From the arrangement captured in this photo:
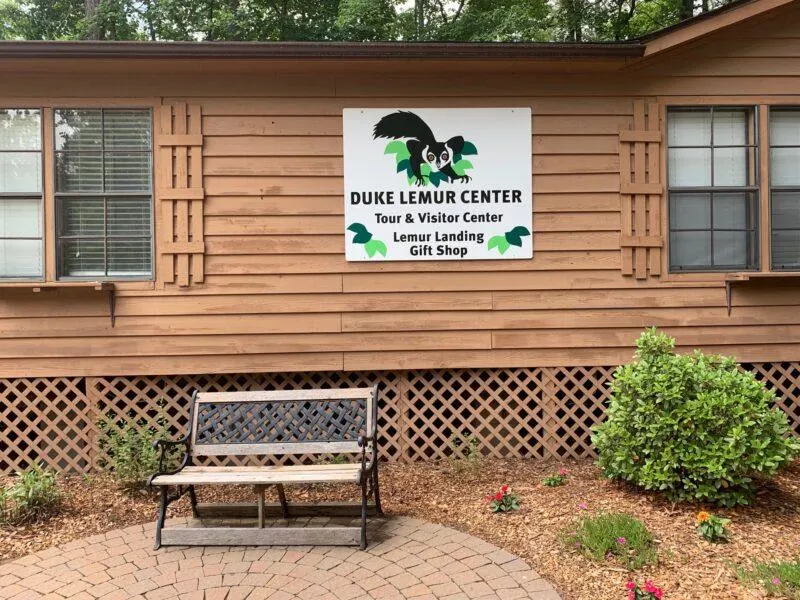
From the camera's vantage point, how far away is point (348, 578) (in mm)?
3217

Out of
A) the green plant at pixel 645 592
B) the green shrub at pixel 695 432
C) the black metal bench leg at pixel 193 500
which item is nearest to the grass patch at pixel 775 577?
the green plant at pixel 645 592

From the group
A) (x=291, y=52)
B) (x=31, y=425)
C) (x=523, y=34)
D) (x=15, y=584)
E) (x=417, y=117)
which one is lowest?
(x=15, y=584)

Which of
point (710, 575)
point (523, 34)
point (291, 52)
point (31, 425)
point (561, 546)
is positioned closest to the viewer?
point (710, 575)

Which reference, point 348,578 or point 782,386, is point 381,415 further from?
point 782,386

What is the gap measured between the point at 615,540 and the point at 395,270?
283cm

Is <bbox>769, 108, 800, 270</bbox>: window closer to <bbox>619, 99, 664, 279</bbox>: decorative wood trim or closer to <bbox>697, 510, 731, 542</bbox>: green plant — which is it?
<bbox>619, 99, 664, 279</bbox>: decorative wood trim

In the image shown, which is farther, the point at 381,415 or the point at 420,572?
the point at 381,415

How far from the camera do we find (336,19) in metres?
13.9

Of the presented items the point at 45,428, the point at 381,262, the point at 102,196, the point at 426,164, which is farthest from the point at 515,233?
the point at 45,428

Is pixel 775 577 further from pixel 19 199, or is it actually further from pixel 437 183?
pixel 19 199

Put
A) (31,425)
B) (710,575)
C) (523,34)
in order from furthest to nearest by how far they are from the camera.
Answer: (523,34)
(31,425)
(710,575)

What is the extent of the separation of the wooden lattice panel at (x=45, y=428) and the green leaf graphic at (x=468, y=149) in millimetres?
4138

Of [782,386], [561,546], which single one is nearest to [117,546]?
[561,546]

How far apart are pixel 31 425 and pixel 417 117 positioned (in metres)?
4.51
